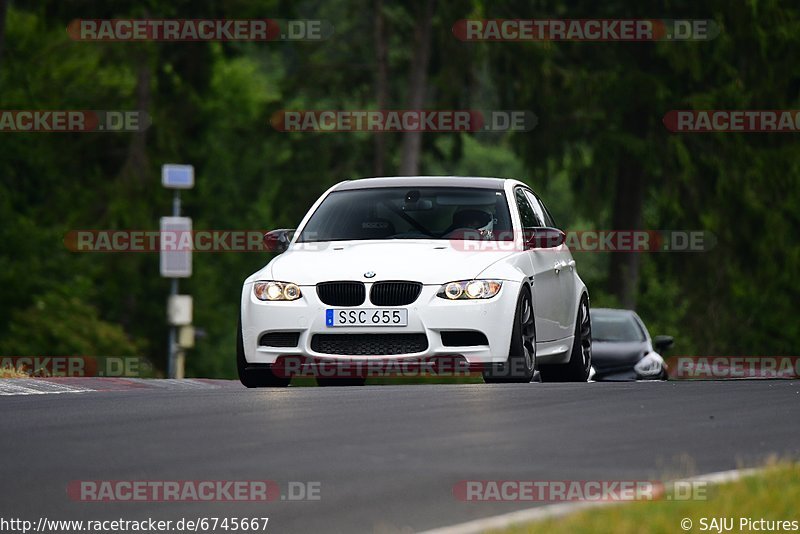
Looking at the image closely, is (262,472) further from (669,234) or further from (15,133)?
(15,133)

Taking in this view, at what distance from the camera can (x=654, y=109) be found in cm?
4172

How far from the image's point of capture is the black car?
75.7 feet

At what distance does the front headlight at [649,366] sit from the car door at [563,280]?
622 cm

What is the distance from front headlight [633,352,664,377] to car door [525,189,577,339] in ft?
20.4

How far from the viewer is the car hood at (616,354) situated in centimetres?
2311

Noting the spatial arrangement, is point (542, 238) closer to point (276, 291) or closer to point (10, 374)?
point (276, 291)

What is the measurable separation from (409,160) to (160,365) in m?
17.0

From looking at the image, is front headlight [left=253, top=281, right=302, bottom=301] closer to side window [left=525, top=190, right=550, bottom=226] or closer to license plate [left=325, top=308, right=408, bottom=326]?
license plate [left=325, top=308, right=408, bottom=326]

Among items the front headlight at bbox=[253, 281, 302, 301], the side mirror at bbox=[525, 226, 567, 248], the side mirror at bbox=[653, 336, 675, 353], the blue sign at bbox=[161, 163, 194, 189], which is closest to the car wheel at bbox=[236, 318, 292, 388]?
the front headlight at bbox=[253, 281, 302, 301]

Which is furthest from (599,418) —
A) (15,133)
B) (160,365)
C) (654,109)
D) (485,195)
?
(160,365)

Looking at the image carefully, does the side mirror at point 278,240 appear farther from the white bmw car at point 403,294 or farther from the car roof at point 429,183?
the car roof at point 429,183

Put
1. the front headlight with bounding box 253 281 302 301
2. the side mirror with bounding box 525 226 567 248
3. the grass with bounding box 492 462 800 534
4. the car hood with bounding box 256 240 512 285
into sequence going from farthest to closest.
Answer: the side mirror with bounding box 525 226 567 248 → the front headlight with bounding box 253 281 302 301 → the car hood with bounding box 256 240 512 285 → the grass with bounding box 492 462 800 534

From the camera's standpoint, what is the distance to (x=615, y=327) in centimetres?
2450

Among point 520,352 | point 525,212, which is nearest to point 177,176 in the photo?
point 525,212
